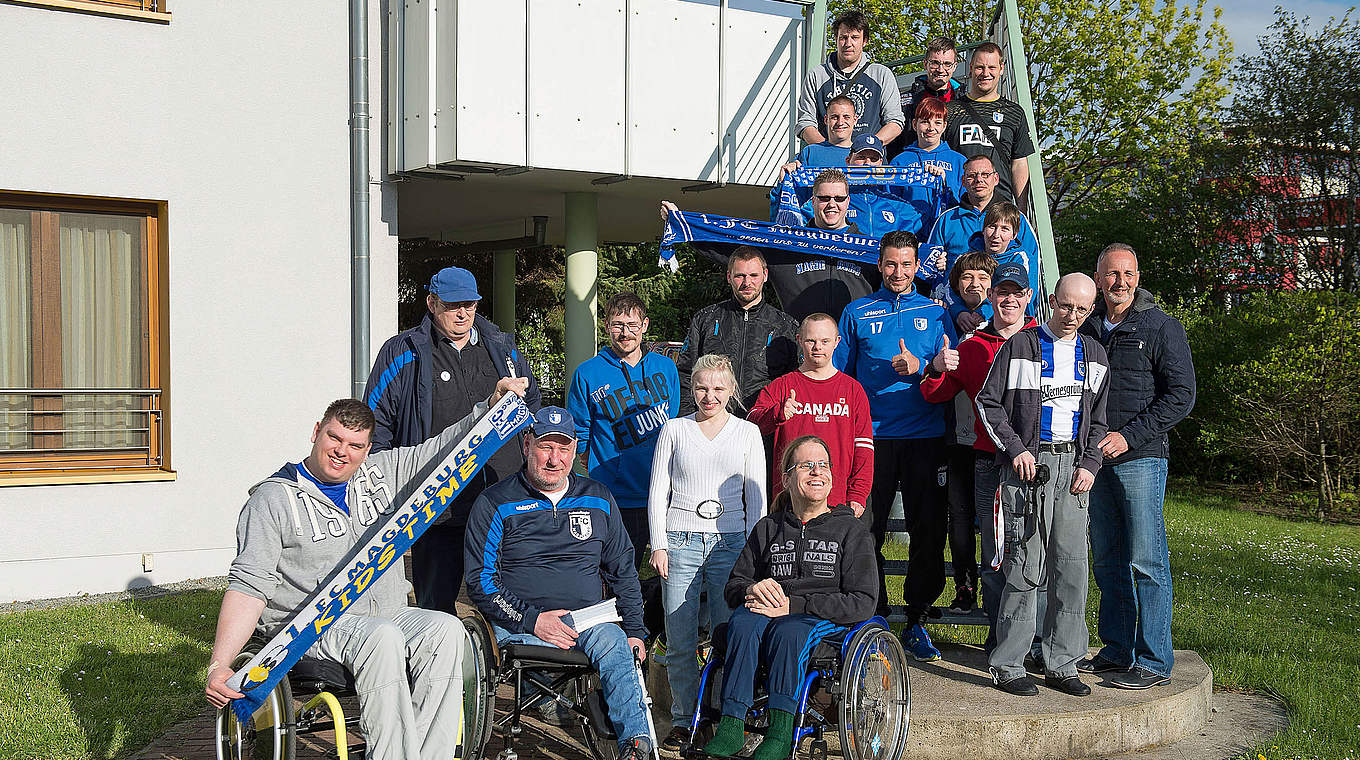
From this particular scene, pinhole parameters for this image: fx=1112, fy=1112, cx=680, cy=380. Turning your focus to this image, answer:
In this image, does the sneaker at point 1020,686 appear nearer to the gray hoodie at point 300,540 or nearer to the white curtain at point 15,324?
the gray hoodie at point 300,540

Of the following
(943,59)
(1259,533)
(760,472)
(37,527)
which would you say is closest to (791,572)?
(760,472)

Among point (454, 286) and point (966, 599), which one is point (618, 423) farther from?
point (966, 599)

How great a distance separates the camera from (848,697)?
4141 millimetres

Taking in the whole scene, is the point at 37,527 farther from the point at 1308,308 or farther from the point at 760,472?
the point at 1308,308

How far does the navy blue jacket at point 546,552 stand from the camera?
4730 millimetres

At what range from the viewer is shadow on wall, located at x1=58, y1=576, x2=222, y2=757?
5.32m

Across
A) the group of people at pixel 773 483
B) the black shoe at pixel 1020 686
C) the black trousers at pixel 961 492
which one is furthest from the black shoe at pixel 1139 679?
the black trousers at pixel 961 492

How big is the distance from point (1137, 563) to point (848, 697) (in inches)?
82.0

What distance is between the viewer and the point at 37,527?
8.46m

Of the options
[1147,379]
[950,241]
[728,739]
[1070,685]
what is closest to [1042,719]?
[1070,685]

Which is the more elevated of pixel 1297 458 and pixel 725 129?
pixel 725 129

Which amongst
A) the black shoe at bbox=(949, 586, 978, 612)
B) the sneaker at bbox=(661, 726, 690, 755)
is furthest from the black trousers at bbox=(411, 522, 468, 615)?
the black shoe at bbox=(949, 586, 978, 612)

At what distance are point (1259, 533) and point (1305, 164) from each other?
10502mm

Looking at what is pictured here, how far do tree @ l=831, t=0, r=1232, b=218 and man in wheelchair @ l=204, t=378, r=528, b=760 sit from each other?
943 inches
